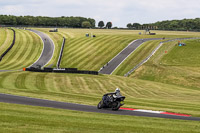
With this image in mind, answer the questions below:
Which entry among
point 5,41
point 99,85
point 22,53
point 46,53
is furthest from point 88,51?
point 99,85

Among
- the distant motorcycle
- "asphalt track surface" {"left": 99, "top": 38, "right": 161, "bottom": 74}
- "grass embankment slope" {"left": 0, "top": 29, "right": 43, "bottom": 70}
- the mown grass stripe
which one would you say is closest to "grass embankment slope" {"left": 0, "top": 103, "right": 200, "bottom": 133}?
the distant motorcycle

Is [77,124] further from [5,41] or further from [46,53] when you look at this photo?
[5,41]

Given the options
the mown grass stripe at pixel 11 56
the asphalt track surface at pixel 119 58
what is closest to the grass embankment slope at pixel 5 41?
the mown grass stripe at pixel 11 56

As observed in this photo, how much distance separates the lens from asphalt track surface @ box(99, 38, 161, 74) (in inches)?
3005

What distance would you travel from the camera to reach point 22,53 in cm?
9806

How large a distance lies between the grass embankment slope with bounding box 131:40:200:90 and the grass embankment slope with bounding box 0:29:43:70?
35.3 metres

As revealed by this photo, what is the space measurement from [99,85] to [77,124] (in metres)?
33.2

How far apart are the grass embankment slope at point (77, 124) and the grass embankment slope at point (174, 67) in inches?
1684

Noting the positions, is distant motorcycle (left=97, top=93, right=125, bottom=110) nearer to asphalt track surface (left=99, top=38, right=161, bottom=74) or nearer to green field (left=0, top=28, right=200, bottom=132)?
green field (left=0, top=28, right=200, bottom=132)

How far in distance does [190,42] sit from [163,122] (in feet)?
302

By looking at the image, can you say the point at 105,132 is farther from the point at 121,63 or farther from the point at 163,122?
the point at 121,63

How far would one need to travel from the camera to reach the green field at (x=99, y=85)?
1595 centimetres

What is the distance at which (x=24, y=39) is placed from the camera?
115500 mm

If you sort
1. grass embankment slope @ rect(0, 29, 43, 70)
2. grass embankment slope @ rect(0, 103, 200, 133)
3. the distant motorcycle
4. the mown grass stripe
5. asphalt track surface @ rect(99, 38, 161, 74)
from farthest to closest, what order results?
the mown grass stripe < grass embankment slope @ rect(0, 29, 43, 70) < asphalt track surface @ rect(99, 38, 161, 74) < the distant motorcycle < grass embankment slope @ rect(0, 103, 200, 133)
